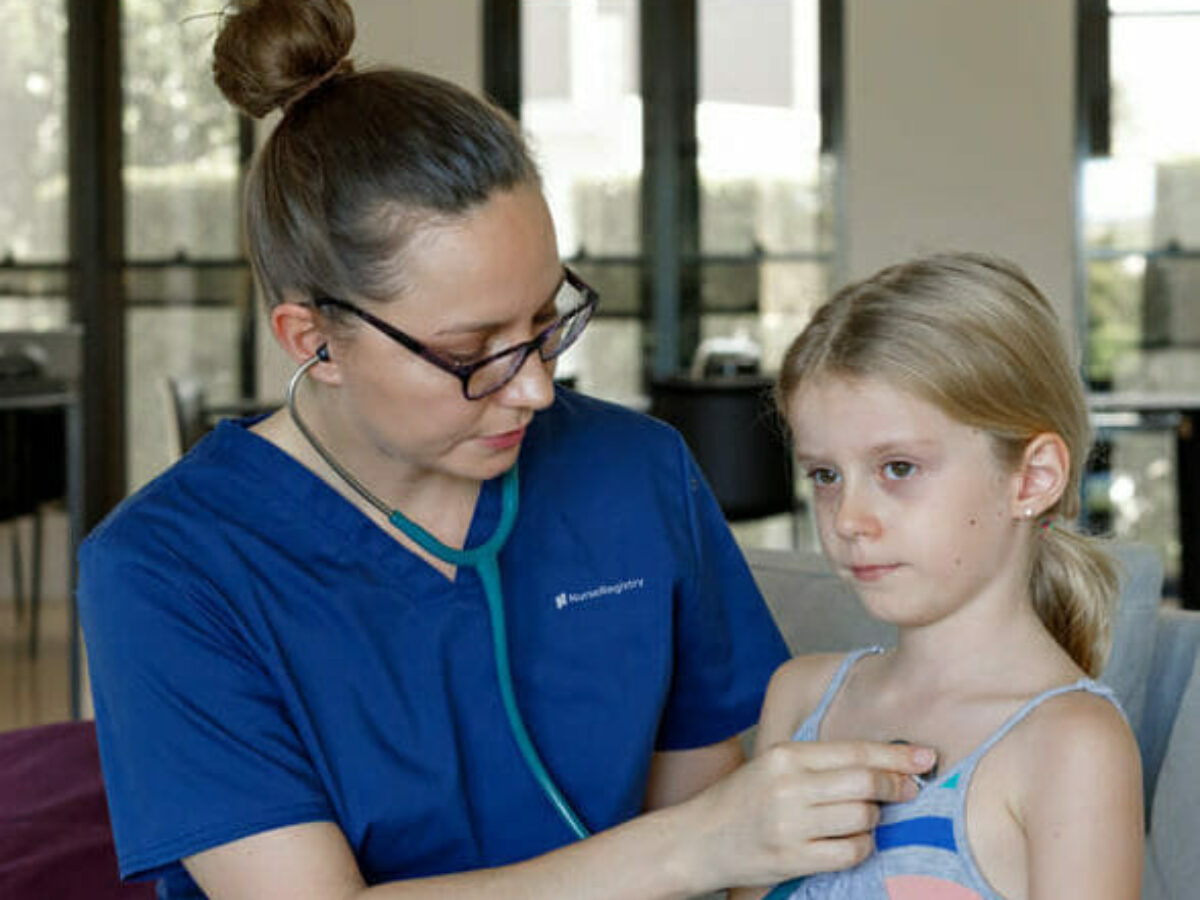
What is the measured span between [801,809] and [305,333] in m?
0.54

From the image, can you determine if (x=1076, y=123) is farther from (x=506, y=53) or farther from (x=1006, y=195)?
(x=506, y=53)

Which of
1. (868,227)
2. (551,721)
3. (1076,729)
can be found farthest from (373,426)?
(868,227)

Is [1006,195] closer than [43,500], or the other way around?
[43,500]

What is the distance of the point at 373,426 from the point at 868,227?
490 cm

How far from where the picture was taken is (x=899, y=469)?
4.07ft

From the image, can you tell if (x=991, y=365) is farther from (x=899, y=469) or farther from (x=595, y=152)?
(x=595, y=152)

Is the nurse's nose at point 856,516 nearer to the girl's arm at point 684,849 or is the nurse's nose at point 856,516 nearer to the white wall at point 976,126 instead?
the girl's arm at point 684,849

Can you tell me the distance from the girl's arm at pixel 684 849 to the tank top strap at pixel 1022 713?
47 mm

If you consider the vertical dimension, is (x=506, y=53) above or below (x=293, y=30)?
above

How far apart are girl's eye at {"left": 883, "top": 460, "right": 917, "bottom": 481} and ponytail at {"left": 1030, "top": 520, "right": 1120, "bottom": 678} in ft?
0.47

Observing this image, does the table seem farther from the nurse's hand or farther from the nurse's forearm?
the nurse's hand

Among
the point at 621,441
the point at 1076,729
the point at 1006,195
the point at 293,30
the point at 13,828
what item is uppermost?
the point at 1006,195

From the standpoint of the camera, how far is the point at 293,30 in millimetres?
1411

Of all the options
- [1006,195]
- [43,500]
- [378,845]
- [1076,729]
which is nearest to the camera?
[1076,729]
